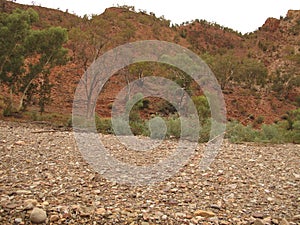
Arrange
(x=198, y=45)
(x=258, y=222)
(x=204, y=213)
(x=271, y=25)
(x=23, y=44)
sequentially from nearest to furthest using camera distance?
(x=258, y=222)
(x=204, y=213)
(x=23, y=44)
(x=198, y=45)
(x=271, y=25)

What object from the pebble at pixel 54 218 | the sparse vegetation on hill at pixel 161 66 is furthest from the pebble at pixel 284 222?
the sparse vegetation on hill at pixel 161 66

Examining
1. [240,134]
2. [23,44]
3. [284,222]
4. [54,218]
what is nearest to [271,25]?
[23,44]

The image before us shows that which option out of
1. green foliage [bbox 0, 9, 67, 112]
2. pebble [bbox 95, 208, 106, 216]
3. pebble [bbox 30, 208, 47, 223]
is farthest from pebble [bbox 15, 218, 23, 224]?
green foliage [bbox 0, 9, 67, 112]

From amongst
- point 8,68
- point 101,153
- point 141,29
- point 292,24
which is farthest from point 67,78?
point 292,24

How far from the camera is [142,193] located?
404cm

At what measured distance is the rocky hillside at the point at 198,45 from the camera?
17.3m

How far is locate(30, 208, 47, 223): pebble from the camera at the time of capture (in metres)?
3.12

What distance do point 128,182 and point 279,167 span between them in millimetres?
2764

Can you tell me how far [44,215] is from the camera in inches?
125

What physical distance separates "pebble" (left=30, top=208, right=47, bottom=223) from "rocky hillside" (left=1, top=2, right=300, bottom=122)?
12852 mm

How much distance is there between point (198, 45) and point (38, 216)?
112 feet

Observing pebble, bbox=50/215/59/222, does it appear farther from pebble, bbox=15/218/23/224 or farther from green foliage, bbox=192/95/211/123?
green foliage, bbox=192/95/211/123

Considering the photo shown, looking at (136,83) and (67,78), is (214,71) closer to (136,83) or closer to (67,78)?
(136,83)

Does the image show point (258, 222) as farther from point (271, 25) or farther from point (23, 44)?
point (271, 25)
